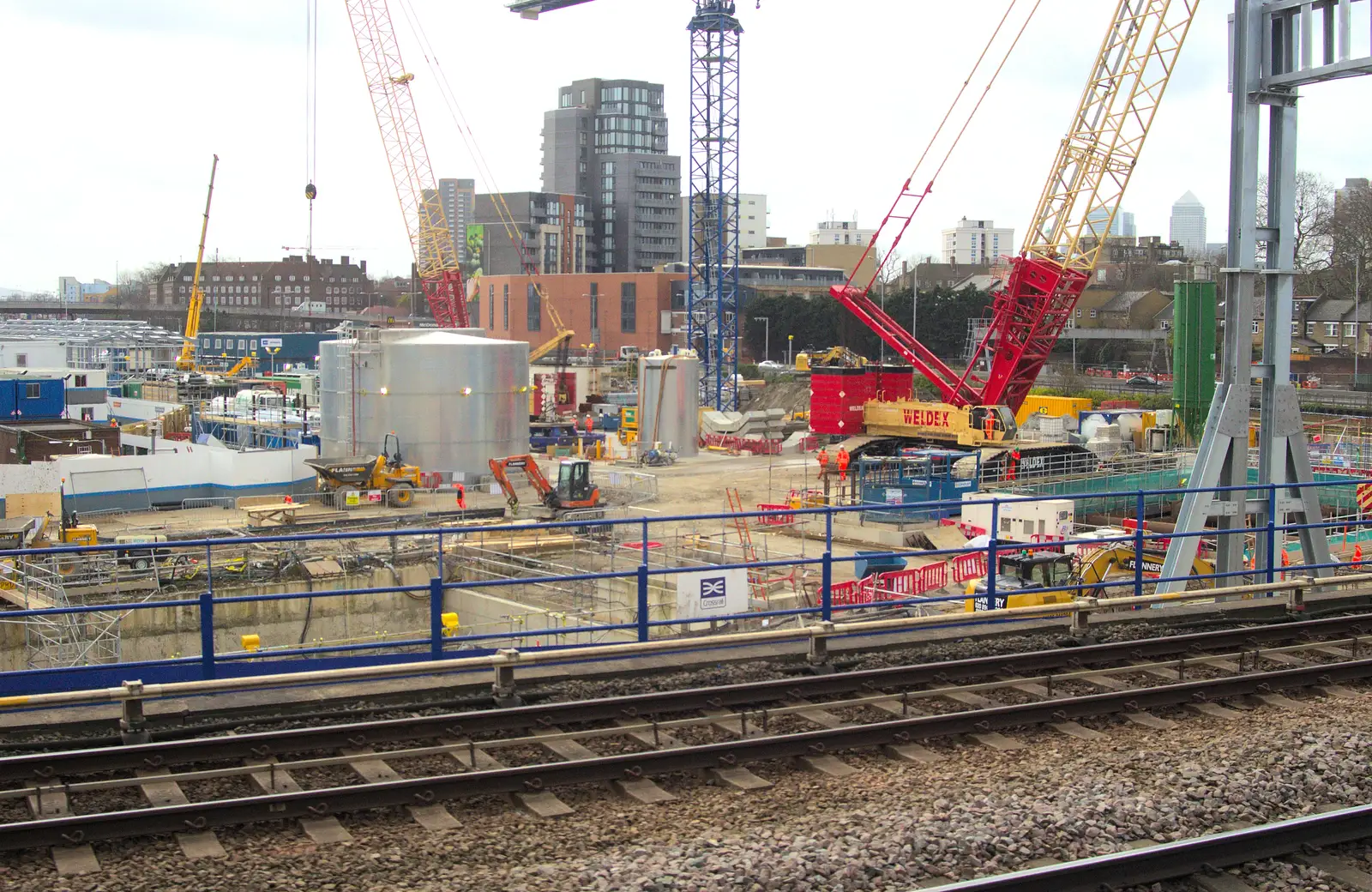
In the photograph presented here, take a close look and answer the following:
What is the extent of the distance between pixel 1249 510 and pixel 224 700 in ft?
32.3

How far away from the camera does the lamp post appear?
88.0m

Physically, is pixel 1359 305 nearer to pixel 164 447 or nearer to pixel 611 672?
pixel 164 447

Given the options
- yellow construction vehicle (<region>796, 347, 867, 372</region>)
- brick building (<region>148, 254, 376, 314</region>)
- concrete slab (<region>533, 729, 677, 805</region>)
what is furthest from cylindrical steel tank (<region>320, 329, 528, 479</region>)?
brick building (<region>148, 254, 376, 314</region>)

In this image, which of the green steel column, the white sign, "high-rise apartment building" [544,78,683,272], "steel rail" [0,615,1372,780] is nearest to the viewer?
"steel rail" [0,615,1372,780]

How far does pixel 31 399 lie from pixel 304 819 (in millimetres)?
41915

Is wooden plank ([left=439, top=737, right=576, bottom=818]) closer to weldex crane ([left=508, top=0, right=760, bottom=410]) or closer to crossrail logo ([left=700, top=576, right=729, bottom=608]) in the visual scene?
crossrail logo ([left=700, top=576, right=729, bottom=608])

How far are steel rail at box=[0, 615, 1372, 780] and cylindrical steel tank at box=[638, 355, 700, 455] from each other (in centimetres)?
3880

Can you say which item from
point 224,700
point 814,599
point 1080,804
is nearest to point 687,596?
point 224,700

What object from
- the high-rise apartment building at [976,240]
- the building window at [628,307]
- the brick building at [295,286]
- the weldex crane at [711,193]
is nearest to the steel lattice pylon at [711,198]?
the weldex crane at [711,193]

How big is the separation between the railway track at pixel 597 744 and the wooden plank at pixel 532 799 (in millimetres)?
13

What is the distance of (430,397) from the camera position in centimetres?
3675

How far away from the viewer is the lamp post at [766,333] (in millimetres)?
88000

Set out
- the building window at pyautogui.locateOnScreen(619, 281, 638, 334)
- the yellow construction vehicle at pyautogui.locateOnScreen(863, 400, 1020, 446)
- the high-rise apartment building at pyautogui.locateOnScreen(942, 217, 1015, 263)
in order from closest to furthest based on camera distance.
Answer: the yellow construction vehicle at pyautogui.locateOnScreen(863, 400, 1020, 446) < the building window at pyautogui.locateOnScreen(619, 281, 638, 334) < the high-rise apartment building at pyautogui.locateOnScreen(942, 217, 1015, 263)

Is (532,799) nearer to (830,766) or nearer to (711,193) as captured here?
(830,766)
